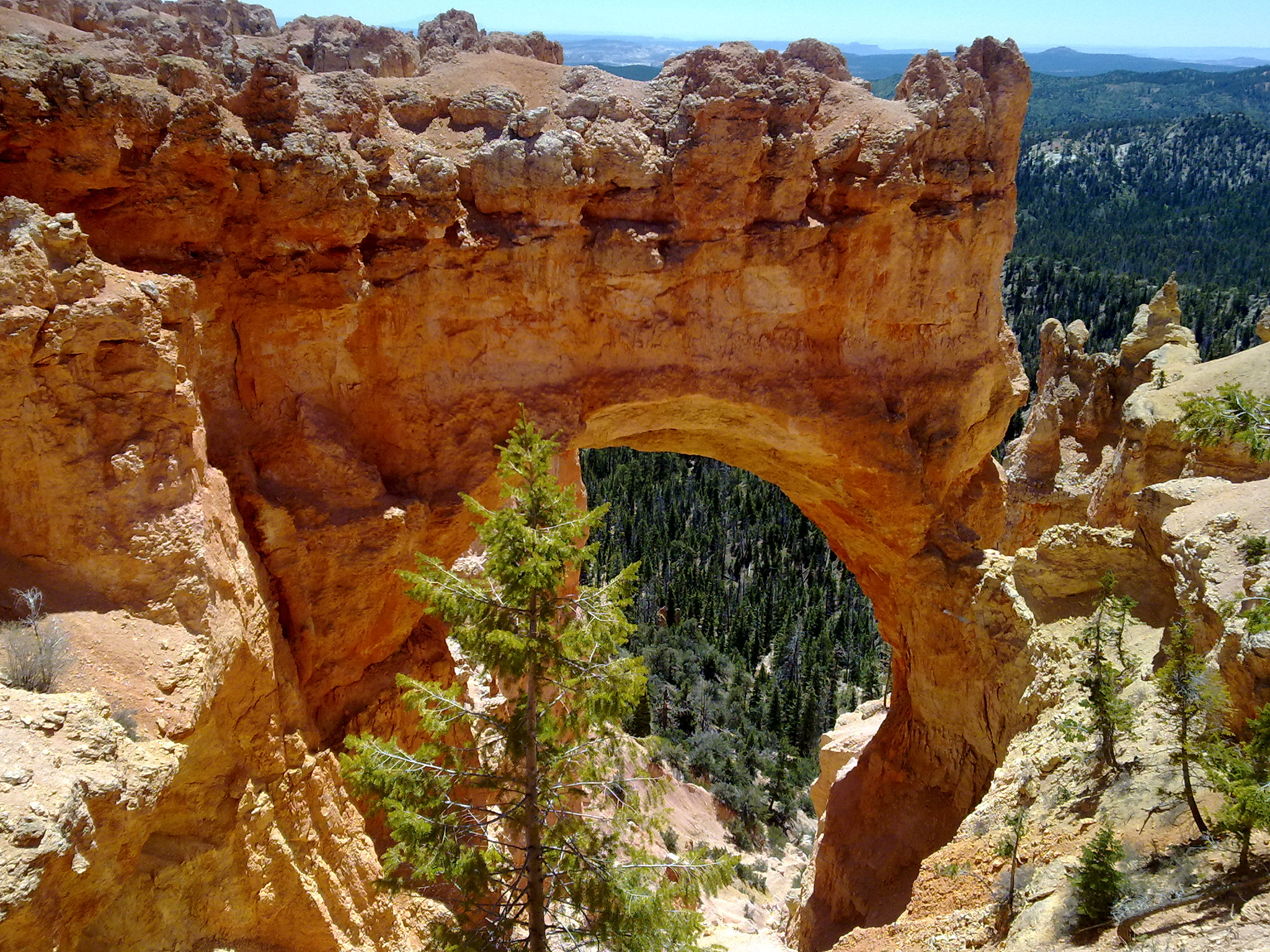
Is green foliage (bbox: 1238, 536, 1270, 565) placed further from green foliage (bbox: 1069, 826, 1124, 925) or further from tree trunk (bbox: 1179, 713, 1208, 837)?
green foliage (bbox: 1069, 826, 1124, 925)

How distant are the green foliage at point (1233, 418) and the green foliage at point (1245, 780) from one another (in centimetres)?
251

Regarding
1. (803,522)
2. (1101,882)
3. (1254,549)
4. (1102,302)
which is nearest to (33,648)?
(1101,882)

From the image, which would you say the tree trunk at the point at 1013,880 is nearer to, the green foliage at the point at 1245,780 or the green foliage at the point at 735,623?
the green foliage at the point at 1245,780

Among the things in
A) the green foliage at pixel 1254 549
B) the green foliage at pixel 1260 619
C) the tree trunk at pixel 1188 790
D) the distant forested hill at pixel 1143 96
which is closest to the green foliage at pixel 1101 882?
the tree trunk at pixel 1188 790

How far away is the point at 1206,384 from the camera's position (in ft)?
60.0

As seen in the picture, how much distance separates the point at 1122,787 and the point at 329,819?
8.05m

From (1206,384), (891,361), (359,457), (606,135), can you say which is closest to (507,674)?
(359,457)

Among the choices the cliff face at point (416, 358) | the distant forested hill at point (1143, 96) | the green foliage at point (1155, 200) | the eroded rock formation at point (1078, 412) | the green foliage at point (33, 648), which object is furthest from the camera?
the distant forested hill at point (1143, 96)

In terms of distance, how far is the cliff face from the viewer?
7.65 m

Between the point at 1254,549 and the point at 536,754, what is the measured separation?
7189 millimetres

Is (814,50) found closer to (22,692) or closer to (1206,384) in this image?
(1206,384)

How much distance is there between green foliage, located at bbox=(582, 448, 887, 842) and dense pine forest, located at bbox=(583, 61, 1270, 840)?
0.09 meters

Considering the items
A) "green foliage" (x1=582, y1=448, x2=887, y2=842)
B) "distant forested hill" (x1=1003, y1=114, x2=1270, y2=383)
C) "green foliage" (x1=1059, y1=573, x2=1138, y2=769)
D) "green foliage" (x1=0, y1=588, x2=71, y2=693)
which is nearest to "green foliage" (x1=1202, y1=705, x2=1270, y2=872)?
"green foliage" (x1=1059, y1=573, x2=1138, y2=769)

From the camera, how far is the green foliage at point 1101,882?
6.83 metres
